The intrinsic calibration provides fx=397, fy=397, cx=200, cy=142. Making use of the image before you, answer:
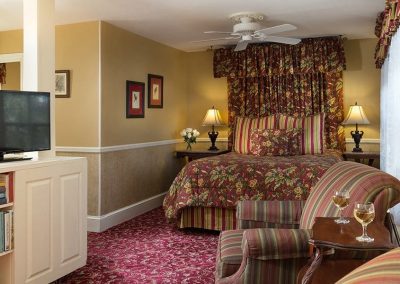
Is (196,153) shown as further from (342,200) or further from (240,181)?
(342,200)

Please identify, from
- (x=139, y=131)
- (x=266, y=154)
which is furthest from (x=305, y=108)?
(x=139, y=131)

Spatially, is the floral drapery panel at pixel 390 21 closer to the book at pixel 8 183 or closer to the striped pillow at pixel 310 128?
the striped pillow at pixel 310 128

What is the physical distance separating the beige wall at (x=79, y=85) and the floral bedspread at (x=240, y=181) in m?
1.13

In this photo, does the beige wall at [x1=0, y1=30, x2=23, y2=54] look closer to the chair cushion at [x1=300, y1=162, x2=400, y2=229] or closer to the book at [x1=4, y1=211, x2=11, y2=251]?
the book at [x1=4, y1=211, x2=11, y2=251]

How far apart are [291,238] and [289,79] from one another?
162 inches

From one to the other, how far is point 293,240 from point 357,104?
4.13 meters

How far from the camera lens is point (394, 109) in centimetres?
310

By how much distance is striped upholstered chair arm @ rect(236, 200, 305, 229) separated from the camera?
8.57 feet

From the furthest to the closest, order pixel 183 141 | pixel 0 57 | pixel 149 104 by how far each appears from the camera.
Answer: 1. pixel 183 141
2. pixel 149 104
3. pixel 0 57

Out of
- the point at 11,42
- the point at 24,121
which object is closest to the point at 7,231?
the point at 24,121

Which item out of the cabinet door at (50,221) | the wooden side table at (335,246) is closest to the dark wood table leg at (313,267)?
the wooden side table at (335,246)

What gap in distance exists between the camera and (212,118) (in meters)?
5.94

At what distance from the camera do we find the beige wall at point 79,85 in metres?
4.33

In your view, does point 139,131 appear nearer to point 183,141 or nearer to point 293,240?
point 183,141
